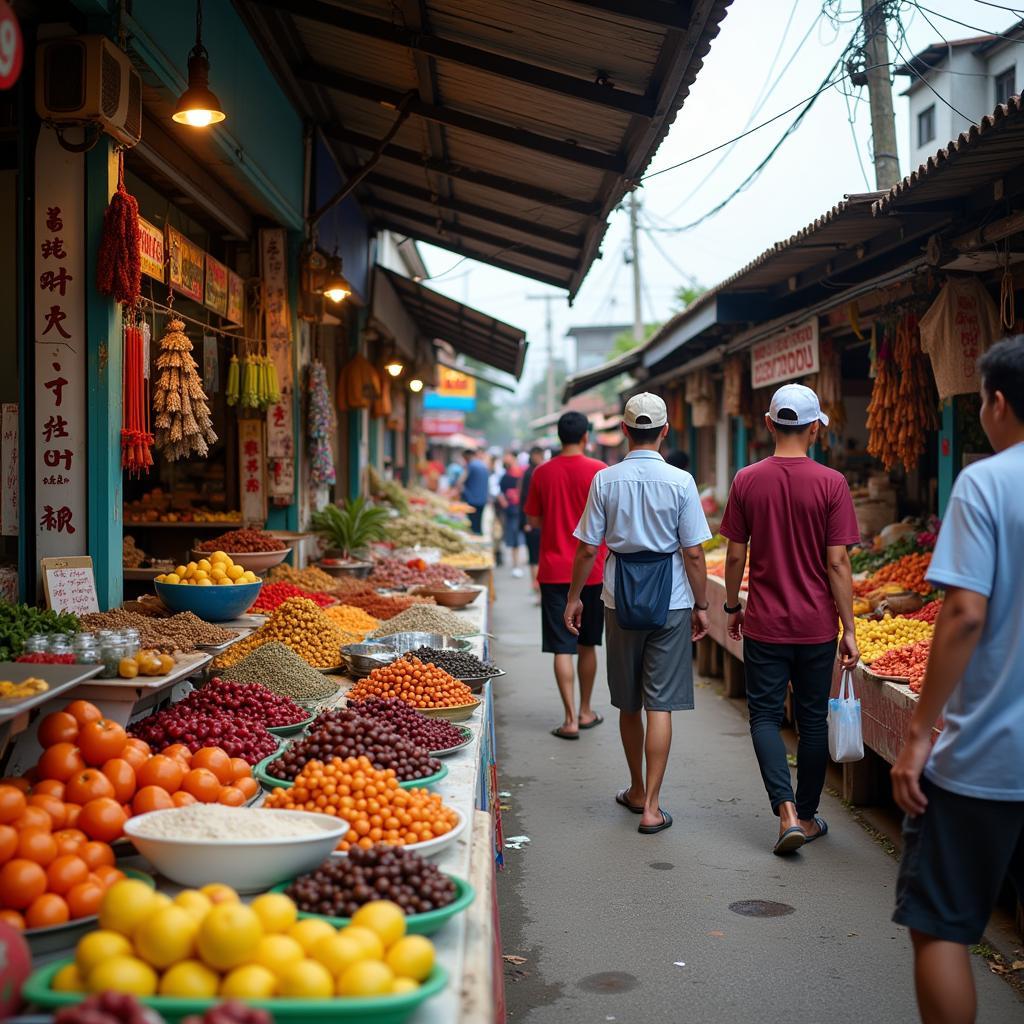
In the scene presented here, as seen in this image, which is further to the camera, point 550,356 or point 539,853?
point 550,356

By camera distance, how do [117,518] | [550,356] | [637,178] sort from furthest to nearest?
1. [550,356]
2. [637,178]
3. [117,518]

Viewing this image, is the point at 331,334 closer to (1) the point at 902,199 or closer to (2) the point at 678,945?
(1) the point at 902,199

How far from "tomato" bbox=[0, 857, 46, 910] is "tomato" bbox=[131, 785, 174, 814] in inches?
18.8

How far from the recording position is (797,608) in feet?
16.4

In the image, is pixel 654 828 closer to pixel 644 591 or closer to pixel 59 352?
pixel 644 591

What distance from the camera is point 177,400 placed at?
553 cm

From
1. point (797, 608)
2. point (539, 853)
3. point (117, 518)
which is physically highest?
point (117, 518)

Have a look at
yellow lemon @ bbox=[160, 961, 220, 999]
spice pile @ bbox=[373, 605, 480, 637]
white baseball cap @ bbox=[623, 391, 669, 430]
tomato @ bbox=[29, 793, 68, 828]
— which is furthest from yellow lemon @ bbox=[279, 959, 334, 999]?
spice pile @ bbox=[373, 605, 480, 637]

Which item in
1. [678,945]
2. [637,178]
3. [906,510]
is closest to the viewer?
[678,945]

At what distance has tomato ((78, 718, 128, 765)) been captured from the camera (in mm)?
3107

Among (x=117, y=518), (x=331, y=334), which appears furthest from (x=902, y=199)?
(x=331, y=334)

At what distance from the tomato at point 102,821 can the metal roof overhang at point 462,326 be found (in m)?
11.5

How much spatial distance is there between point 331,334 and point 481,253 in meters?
2.14

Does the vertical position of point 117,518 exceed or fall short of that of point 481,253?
it falls short
